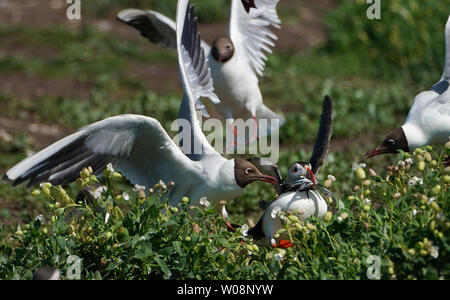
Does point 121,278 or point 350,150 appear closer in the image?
point 121,278

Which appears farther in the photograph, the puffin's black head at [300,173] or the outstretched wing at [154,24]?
the outstretched wing at [154,24]

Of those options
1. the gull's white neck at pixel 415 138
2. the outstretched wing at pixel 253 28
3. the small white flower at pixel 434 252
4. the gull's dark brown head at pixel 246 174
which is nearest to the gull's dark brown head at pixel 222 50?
the outstretched wing at pixel 253 28

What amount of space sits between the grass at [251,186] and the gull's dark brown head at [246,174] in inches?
18.9

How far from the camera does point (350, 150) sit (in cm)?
716

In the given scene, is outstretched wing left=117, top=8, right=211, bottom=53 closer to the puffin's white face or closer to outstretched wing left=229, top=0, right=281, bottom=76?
outstretched wing left=229, top=0, right=281, bottom=76

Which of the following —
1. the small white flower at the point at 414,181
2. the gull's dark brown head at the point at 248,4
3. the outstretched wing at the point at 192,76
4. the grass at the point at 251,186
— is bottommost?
the grass at the point at 251,186

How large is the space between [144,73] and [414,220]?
725cm

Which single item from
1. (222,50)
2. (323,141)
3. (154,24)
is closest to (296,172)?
A: (323,141)

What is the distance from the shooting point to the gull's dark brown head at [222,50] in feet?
22.2

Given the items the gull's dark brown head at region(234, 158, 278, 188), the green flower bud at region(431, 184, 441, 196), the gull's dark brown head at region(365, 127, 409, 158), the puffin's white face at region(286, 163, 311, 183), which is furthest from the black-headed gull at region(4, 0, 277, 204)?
the green flower bud at region(431, 184, 441, 196)

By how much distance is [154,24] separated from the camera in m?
7.07

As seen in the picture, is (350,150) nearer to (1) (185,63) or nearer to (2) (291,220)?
(1) (185,63)

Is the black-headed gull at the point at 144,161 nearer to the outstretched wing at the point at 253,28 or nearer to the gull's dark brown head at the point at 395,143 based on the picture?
the gull's dark brown head at the point at 395,143
